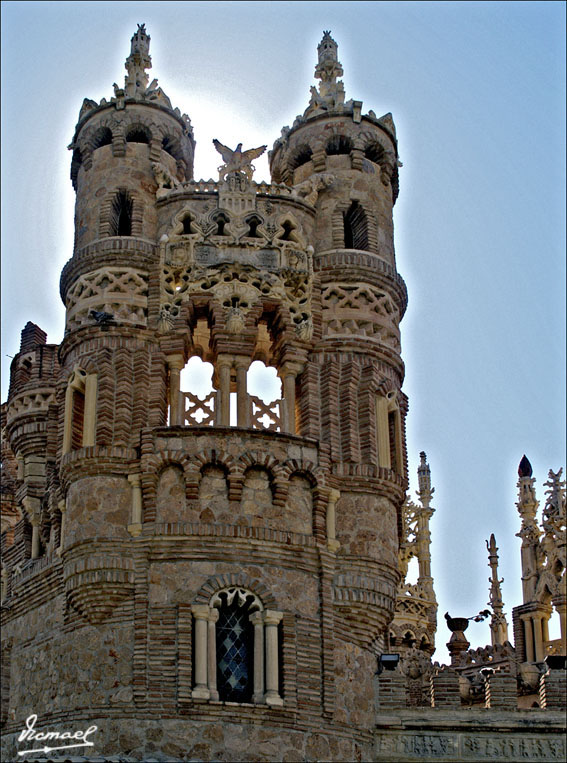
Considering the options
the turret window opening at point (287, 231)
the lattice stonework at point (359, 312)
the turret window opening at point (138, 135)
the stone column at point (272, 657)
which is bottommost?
the stone column at point (272, 657)

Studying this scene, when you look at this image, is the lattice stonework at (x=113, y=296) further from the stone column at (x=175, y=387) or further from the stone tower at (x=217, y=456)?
the stone column at (x=175, y=387)

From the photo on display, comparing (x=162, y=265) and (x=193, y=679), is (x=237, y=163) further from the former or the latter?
(x=193, y=679)

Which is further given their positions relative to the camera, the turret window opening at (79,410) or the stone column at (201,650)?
the turret window opening at (79,410)

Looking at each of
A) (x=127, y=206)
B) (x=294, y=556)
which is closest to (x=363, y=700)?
(x=294, y=556)

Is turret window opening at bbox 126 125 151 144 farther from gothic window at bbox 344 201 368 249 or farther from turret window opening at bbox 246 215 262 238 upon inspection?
gothic window at bbox 344 201 368 249

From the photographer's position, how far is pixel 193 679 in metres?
27.4

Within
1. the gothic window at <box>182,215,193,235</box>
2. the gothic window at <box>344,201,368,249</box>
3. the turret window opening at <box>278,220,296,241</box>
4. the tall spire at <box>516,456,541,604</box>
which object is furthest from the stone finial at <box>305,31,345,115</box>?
the tall spire at <box>516,456,541,604</box>

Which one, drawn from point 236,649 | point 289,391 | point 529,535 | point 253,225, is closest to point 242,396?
point 289,391

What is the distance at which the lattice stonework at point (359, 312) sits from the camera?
31.8m

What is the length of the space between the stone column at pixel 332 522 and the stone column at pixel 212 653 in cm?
284

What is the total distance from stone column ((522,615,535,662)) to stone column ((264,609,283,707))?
540 inches

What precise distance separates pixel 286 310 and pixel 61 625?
26.4 ft

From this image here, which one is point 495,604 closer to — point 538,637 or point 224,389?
point 538,637

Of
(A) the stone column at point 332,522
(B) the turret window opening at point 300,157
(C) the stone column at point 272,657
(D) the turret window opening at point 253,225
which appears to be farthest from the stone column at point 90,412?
(B) the turret window opening at point 300,157
